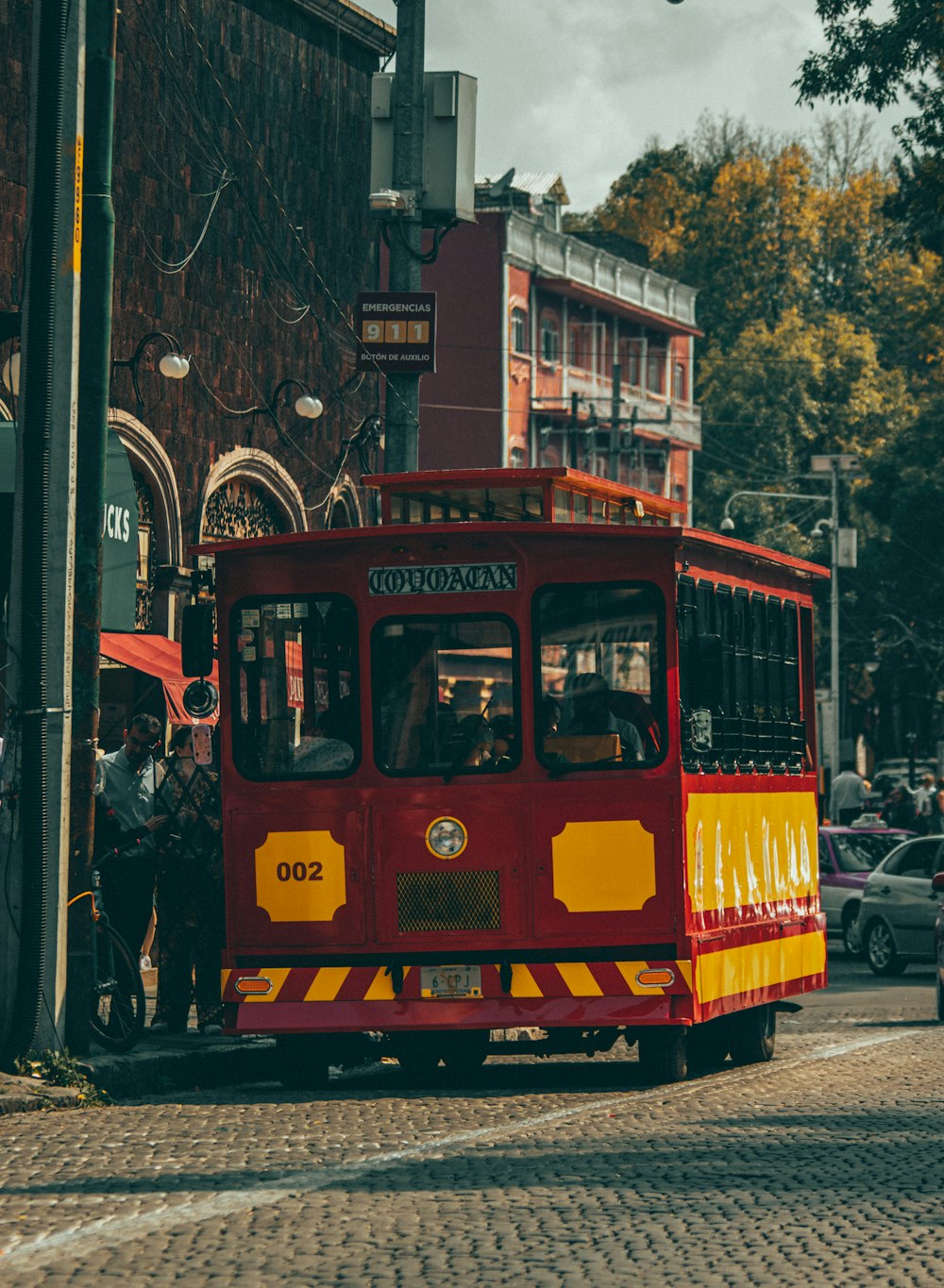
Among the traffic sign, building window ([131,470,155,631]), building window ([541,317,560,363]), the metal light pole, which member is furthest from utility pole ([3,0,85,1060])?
building window ([541,317,560,363])

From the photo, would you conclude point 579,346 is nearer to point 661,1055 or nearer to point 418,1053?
point 418,1053

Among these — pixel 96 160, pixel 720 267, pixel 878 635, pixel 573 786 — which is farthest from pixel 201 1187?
pixel 720 267

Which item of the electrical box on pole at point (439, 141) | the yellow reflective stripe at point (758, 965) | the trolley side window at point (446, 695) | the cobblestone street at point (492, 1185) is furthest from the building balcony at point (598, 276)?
the cobblestone street at point (492, 1185)

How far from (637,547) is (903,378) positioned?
66.7m

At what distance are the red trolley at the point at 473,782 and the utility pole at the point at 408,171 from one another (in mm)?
4597

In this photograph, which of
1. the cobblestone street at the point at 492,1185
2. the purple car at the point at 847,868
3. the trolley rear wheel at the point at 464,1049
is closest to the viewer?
the cobblestone street at the point at 492,1185

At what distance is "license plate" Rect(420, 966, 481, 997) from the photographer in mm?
13156

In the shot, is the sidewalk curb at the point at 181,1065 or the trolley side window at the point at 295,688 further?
the trolley side window at the point at 295,688

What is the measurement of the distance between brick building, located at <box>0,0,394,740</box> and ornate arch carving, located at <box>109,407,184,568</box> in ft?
0.08

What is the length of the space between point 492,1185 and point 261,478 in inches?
730

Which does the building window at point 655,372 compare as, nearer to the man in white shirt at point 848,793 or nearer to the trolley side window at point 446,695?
the man in white shirt at point 848,793

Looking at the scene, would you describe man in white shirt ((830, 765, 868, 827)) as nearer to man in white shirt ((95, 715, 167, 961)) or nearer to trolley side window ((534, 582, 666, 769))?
man in white shirt ((95, 715, 167, 961))

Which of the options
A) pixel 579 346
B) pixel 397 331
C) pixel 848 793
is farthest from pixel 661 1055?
pixel 579 346

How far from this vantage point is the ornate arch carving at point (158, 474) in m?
24.2
